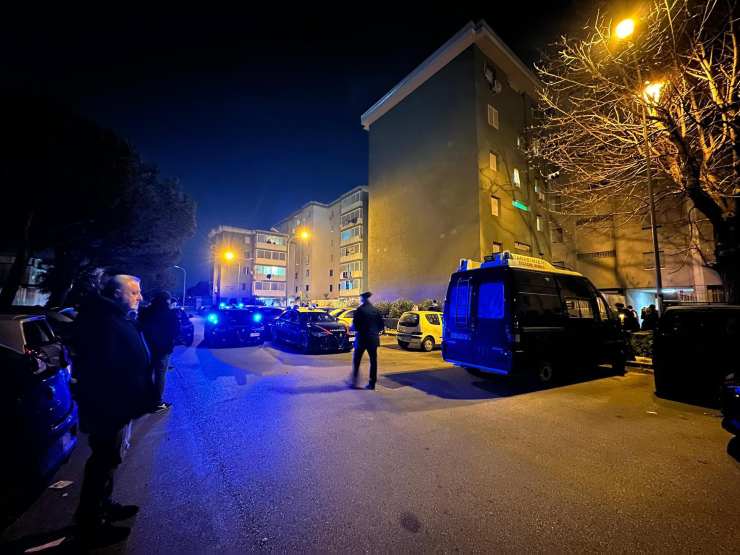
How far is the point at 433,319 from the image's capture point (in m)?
14.4

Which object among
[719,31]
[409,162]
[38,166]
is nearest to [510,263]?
[719,31]

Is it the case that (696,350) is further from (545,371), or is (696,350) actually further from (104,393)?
(104,393)

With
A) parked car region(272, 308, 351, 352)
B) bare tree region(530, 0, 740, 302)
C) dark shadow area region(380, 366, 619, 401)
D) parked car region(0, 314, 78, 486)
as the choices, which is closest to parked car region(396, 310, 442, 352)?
parked car region(272, 308, 351, 352)

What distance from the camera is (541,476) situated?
134 inches

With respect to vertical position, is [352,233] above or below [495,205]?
above

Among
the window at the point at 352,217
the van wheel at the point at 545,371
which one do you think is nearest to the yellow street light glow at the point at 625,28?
the van wheel at the point at 545,371

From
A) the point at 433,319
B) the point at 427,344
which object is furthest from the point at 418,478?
the point at 433,319

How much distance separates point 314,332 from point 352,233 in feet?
123

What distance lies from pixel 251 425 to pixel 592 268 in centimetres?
2624

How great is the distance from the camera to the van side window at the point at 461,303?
774cm

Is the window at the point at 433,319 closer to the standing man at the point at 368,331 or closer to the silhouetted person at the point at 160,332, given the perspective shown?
the standing man at the point at 368,331

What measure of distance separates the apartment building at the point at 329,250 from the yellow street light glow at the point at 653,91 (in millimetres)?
36699

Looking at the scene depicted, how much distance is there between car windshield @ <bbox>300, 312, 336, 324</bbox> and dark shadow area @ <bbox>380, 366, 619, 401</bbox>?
4.86 m

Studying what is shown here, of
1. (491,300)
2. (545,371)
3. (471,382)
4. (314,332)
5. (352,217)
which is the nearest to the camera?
(491,300)
